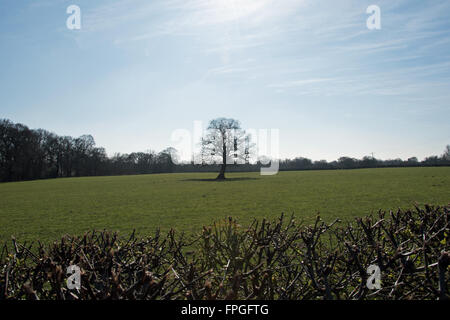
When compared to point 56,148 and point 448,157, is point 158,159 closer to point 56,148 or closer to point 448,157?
point 56,148

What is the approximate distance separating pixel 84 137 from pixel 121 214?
280 feet

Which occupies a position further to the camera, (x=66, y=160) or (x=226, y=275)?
(x=66, y=160)

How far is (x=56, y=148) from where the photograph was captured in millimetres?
86938

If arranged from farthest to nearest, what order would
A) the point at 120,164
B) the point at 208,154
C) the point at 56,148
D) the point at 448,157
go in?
the point at 448,157 < the point at 120,164 < the point at 56,148 < the point at 208,154

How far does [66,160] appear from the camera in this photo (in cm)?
8994

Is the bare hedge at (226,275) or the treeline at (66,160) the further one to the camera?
the treeline at (66,160)

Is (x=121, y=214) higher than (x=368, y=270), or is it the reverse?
(x=368, y=270)

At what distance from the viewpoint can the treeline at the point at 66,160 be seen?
75.4 m

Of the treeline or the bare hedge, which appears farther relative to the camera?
the treeline

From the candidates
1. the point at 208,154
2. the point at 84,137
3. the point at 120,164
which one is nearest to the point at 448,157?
the point at 208,154

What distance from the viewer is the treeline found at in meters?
75.4

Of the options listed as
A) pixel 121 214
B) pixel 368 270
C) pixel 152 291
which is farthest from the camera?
pixel 121 214
